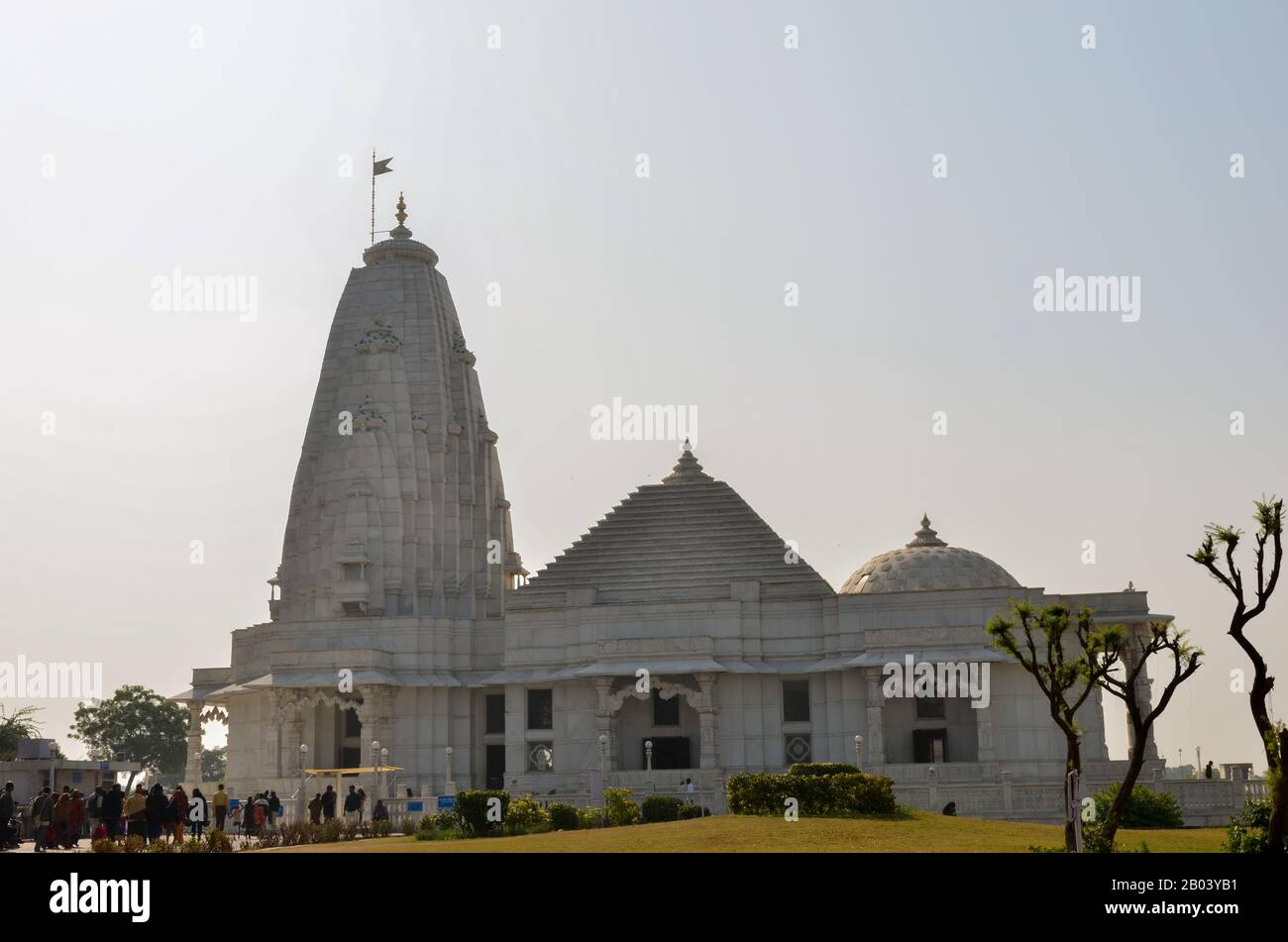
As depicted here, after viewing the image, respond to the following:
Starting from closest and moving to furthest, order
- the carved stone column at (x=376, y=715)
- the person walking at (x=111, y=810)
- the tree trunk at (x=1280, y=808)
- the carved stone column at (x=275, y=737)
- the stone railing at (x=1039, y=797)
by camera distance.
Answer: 1. the tree trunk at (x=1280, y=808)
2. the person walking at (x=111, y=810)
3. the stone railing at (x=1039, y=797)
4. the carved stone column at (x=275, y=737)
5. the carved stone column at (x=376, y=715)

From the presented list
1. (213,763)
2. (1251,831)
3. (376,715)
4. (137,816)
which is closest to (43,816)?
(137,816)

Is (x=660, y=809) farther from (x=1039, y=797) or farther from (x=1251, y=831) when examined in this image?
(x=1251, y=831)

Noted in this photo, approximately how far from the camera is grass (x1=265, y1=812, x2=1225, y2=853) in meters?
29.7

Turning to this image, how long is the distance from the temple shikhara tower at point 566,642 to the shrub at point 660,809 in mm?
8746

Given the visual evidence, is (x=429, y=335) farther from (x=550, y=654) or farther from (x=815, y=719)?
(x=815, y=719)

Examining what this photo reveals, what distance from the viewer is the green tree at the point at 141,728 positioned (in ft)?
380

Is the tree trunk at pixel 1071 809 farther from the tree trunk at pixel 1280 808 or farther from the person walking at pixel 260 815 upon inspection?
the person walking at pixel 260 815

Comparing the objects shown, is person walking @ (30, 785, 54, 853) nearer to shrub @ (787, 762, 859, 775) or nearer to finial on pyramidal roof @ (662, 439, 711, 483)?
shrub @ (787, 762, 859, 775)

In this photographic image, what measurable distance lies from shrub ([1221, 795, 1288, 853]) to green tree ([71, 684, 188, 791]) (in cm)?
9925

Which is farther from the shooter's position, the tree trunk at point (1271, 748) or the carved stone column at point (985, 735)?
the carved stone column at point (985, 735)

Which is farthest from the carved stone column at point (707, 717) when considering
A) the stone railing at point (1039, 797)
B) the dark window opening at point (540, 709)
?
the stone railing at point (1039, 797)

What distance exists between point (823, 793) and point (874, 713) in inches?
846

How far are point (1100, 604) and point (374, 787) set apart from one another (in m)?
29.4
